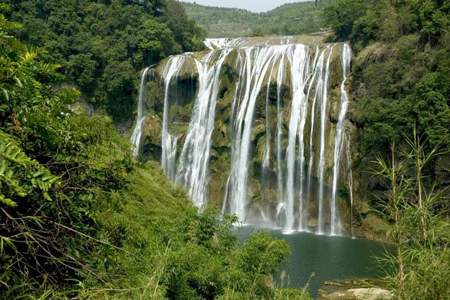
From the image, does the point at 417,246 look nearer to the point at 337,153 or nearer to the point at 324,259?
the point at 324,259

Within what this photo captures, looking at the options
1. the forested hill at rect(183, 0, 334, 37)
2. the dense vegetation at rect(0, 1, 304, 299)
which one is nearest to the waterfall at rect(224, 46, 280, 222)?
the dense vegetation at rect(0, 1, 304, 299)

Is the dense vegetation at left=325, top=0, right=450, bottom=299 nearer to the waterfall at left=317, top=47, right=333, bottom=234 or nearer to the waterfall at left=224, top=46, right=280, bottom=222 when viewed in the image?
the waterfall at left=317, top=47, right=333, bottom=234

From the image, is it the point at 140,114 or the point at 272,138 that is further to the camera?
the point at 140,114

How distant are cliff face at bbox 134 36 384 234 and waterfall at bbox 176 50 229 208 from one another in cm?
21

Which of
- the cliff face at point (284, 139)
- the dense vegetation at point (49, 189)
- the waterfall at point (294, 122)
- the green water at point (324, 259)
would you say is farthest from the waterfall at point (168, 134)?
the dense vegetation at point (49, 189)

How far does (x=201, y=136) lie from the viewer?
3697 cm

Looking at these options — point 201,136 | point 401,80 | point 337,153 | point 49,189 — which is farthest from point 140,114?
point 49,189

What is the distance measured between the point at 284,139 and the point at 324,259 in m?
12.3

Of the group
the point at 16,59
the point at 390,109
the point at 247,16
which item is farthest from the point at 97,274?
the point at 247,16

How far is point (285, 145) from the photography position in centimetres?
3344

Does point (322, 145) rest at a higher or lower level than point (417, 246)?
lower

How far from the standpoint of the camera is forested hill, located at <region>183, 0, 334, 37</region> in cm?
10004

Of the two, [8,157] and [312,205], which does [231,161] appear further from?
[8,157]

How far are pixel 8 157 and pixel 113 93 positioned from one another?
4199 cm
